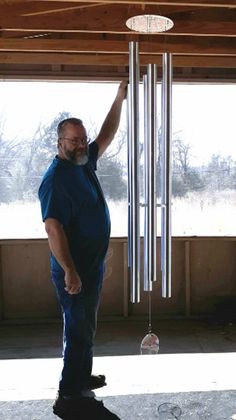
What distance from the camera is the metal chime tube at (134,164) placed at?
2.03 meters

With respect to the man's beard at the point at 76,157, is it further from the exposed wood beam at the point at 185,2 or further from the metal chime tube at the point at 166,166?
the exposed wood beam at the point at 185,2

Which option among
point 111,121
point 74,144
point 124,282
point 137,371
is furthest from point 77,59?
point 124,282

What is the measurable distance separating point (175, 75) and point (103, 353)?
269 cm

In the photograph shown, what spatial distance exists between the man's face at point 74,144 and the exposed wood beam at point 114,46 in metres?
0.43

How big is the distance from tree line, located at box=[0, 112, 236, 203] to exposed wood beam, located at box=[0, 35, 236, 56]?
222 centimetres

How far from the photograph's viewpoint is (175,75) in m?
4.37

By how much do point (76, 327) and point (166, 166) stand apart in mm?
888

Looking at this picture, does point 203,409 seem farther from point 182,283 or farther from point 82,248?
point 182,283

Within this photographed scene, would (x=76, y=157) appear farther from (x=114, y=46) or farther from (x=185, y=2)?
(x=185, y=2)

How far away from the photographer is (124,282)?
4.70 meters

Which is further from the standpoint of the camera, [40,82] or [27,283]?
[27,283]

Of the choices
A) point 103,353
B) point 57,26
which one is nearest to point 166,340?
point 103,353

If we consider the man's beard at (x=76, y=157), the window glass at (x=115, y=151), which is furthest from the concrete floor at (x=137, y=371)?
the man's beard at (x=76, y=157)

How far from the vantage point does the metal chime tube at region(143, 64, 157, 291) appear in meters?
2.08
